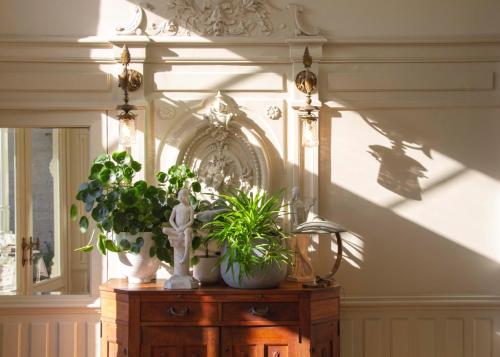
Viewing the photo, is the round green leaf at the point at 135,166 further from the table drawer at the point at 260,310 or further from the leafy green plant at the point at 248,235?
the table drawer at the point at 260,310

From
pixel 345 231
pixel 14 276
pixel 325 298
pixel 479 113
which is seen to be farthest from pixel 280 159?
pixel 14 276

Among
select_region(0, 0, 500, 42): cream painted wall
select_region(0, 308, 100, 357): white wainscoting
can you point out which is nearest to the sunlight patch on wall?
select_region(0, 0, 500, 42): cream painted wall

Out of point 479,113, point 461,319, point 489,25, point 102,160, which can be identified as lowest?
point 461,319

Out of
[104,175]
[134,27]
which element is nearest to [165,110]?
[134,27]

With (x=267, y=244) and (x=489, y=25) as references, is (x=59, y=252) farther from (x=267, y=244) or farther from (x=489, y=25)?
(x=489, y=25)

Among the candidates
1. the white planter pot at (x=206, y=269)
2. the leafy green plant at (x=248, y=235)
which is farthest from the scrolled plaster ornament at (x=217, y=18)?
the white planter pot at (x=206, y=269)

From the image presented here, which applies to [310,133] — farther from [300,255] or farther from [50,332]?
[50,332]

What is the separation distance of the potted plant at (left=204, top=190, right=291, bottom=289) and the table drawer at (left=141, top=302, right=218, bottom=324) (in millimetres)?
230

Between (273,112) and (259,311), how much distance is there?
1.40 metres

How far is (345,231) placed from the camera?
4.98 m

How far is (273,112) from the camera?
17.1 ft

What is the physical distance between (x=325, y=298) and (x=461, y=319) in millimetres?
1169

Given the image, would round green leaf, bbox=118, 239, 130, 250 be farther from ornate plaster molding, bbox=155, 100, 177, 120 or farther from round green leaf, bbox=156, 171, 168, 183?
ornate plaster molding, bbox=155, 100, 177, 120

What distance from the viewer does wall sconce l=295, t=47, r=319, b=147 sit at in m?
5.07
